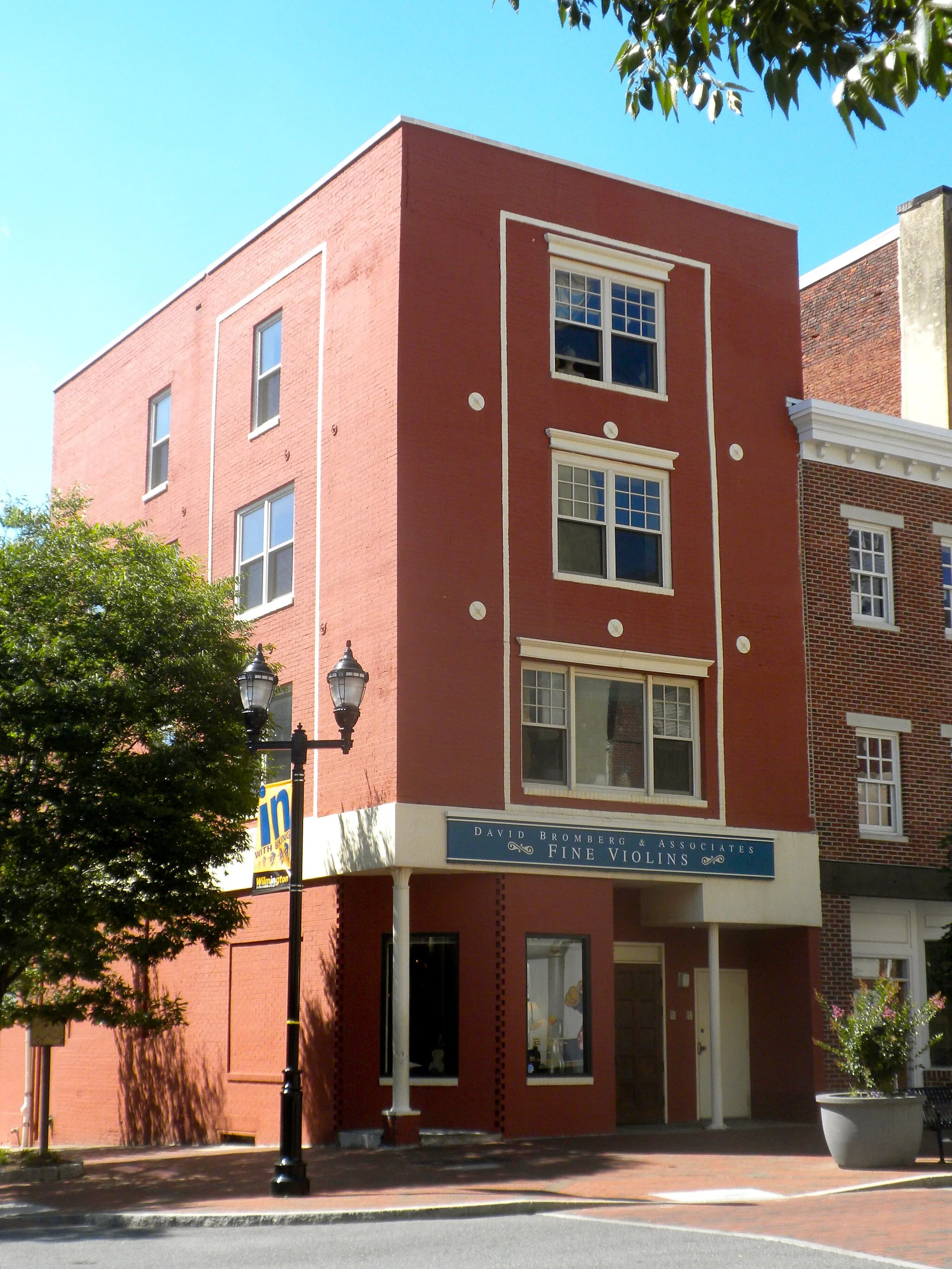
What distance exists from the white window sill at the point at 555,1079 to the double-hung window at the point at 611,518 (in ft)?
23.7

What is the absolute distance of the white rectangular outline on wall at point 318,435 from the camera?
23984 mm

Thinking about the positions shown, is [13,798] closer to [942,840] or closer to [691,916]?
[691,916]

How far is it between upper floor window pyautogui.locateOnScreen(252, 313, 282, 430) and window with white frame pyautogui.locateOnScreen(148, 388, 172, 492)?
3521mm

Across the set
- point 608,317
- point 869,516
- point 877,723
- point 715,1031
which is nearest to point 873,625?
point 877,723

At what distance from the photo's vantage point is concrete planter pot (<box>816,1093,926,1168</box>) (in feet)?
55.6

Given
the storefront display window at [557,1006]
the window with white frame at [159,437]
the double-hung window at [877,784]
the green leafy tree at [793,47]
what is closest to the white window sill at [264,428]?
the window with white frame at [159,437]

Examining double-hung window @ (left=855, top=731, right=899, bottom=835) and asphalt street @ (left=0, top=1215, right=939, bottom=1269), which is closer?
asphalt street @ (left=0, top=1215, right=939, bottom=1269)

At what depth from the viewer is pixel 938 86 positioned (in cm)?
665

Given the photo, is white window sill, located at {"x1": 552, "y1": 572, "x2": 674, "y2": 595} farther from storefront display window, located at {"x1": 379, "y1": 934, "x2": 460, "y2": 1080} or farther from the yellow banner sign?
storefront display window, located at {"x1": 379, "y1": 934, "x2": 460, "y2": 1080}

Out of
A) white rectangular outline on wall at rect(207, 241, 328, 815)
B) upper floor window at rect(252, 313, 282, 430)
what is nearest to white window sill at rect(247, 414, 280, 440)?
upper floor window at rect(252, 313, 282, 430)

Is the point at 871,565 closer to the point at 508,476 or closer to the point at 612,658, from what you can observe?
the point at 612,658

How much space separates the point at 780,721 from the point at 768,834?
6.15 feet

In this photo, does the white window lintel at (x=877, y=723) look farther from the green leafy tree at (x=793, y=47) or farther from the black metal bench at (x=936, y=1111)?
the green leafy tree at (x=793, y=47)

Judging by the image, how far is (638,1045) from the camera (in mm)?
24297
